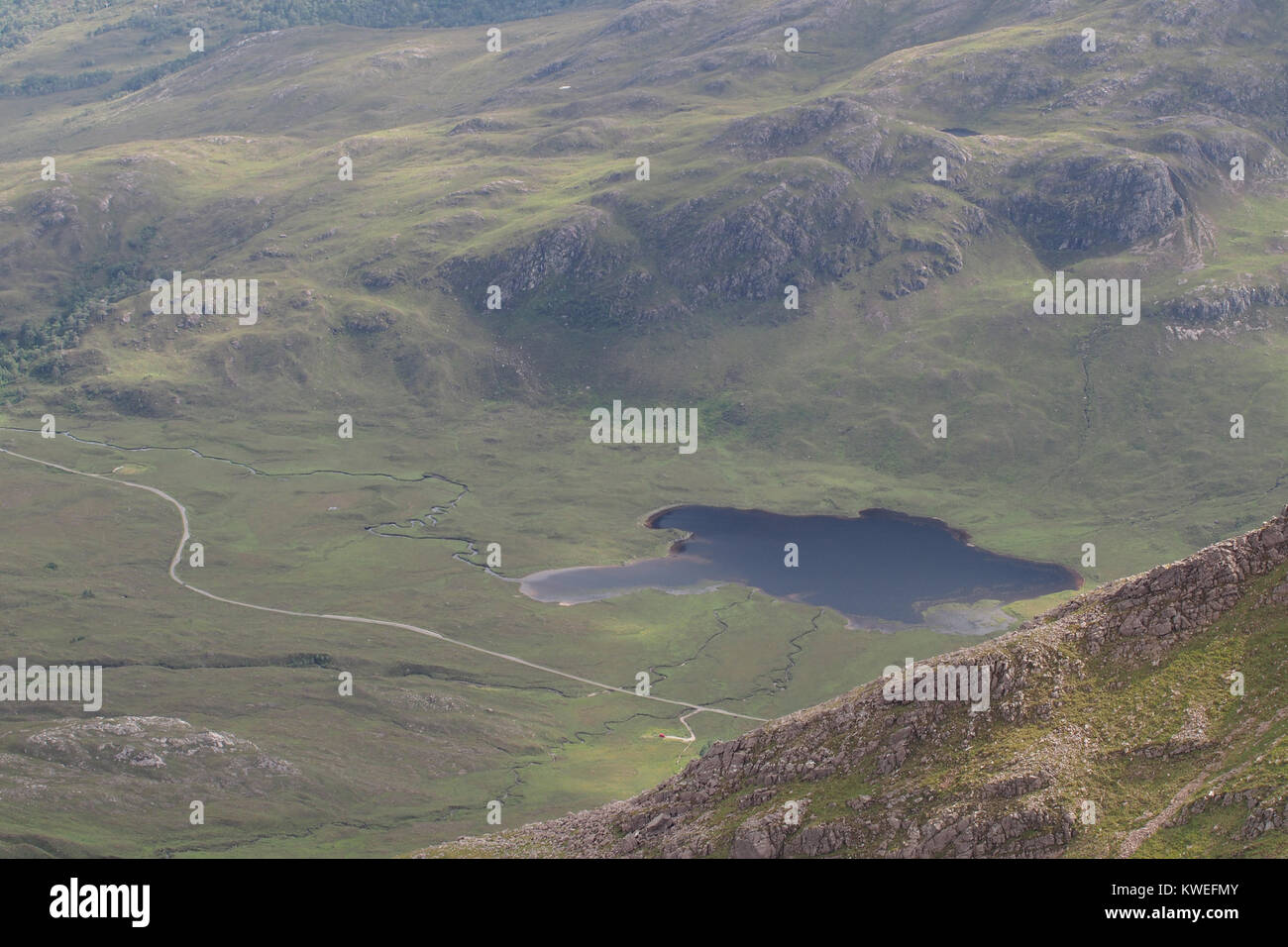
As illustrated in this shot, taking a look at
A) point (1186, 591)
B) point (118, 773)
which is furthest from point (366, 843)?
point (1186, 591)

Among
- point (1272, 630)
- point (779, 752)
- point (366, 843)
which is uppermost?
point (1272, 630)

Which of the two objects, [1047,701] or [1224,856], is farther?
[1047,701]

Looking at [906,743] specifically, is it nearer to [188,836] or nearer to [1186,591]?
[1186,591]
